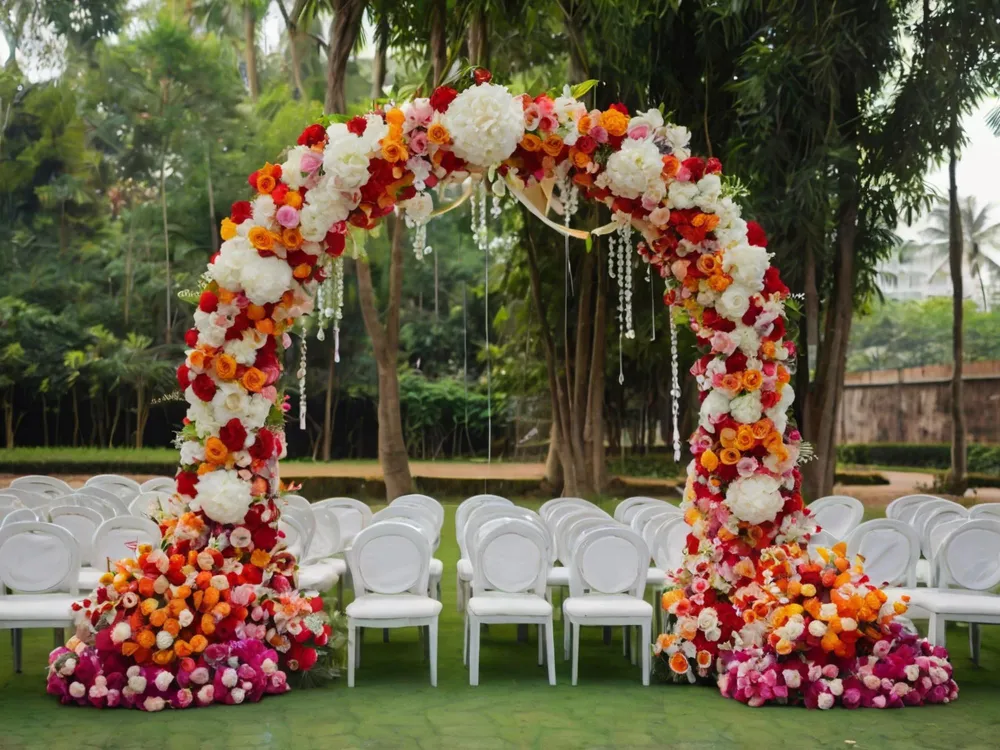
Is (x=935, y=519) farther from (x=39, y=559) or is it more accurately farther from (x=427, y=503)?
(x=39, y=559)

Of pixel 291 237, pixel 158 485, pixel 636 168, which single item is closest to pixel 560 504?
pixel 158 485

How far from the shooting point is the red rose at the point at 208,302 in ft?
18.3

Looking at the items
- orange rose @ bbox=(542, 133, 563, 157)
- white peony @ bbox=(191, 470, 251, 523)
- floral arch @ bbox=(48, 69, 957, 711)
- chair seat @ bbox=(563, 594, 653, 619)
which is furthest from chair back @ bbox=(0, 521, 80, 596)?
orange rose @ bbox=(542, 133, 563, 157)

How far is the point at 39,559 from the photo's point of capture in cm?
579

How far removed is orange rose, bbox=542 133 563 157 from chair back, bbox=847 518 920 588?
2738 millimetres

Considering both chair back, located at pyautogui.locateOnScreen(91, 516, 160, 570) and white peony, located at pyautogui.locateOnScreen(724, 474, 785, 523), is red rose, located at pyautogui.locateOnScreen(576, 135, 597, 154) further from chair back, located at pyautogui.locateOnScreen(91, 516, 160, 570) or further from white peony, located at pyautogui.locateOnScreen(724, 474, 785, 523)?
chair back, located at pyautogui.locateOnScreen(91, 516, 160, 570)

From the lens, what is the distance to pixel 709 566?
595 cm

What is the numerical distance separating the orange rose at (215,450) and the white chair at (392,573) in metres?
0.78

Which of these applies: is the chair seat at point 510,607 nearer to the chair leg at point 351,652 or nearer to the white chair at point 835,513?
the chair leg at point 351,652

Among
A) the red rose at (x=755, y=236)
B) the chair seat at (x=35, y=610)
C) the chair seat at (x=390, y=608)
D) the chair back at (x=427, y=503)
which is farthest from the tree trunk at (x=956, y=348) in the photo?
the chair seat at (x=35, y=610)

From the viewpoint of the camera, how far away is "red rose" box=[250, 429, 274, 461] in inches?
226

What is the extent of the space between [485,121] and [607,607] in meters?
2.48

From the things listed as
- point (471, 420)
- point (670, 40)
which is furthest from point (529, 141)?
point (471, 420)

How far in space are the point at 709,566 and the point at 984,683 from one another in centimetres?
158
